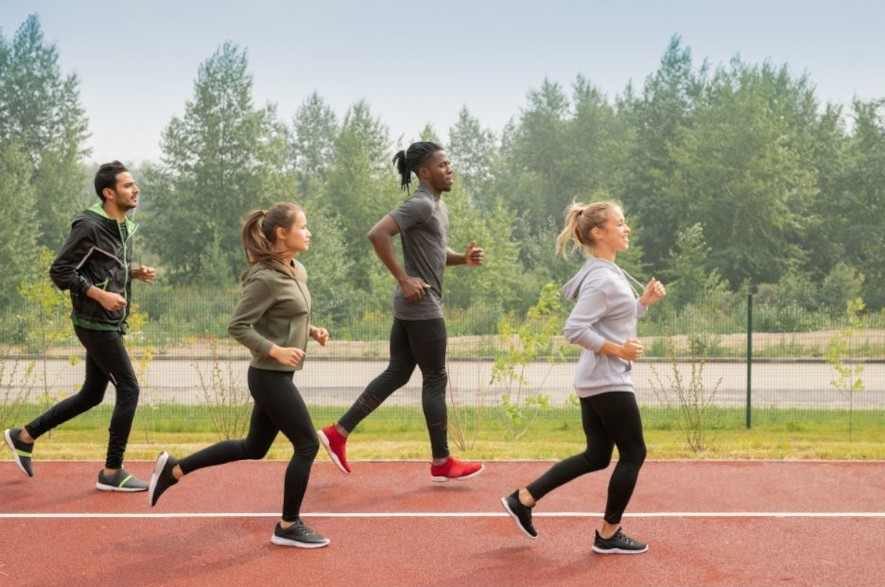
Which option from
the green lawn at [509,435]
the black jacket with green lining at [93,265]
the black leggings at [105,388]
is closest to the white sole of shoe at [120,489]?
the black leggings at [105,388]

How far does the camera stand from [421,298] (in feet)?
22.6

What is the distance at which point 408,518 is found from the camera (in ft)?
21.1

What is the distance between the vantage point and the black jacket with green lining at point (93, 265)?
6.64 m

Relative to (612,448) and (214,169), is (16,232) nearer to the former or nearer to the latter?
(214,169)

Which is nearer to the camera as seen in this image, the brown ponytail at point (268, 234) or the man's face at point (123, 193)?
the brown ponytail at point (268, 234)

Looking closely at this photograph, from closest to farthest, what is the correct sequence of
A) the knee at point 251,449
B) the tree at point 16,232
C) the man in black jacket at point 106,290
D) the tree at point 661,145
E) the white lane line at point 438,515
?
the knee at point 251,449 → the white lane line at point 438,515 → the man in black jacket at point 106,290 → the tree at point 16,232 → the tree at point 661,145

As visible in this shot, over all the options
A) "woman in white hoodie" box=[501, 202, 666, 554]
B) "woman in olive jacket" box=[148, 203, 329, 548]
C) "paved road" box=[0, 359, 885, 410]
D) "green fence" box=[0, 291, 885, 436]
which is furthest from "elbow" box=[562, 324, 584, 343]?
"paved road" box=[0, 359, 885, 410]

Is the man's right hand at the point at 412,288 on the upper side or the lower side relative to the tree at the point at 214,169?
lower

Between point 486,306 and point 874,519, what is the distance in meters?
10.4

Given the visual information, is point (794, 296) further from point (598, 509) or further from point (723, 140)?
point (723, 140)

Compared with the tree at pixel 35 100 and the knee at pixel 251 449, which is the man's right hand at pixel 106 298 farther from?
the tree at pixel 35 100

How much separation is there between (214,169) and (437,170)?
4892cm

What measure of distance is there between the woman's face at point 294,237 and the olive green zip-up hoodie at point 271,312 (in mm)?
144

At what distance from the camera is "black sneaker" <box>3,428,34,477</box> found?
7320mm
